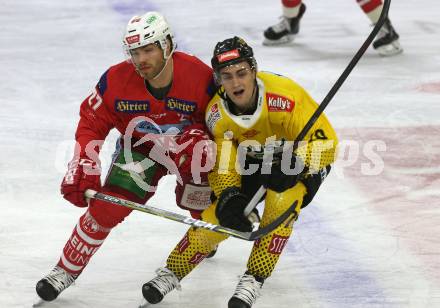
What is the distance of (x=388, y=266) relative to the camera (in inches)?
159

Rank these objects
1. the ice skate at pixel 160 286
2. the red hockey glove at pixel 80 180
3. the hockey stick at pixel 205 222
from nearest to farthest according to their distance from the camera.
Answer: the hockey stick at pixel 205 222 < the red hockey glove at pixel 80 180 < the ice skate at pixel 160 286

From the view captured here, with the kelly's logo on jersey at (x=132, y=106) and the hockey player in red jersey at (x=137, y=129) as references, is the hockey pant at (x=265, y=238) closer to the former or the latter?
the hockey player in red jersey at (x=137, y=129)

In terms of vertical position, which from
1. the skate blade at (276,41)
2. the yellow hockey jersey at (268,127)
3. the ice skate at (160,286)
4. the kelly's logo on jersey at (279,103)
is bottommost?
the skate blade at (276,41)

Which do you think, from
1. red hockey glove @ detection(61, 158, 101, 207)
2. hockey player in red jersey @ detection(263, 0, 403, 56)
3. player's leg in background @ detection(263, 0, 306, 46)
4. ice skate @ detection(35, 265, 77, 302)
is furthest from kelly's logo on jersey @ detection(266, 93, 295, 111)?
player's leg in background @ detection(263, 0, 306, 46)

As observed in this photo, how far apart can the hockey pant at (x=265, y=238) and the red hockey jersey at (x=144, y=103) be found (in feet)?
1.29

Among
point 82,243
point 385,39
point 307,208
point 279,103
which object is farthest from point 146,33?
point 385,39

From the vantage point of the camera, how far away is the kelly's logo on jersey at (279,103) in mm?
3639

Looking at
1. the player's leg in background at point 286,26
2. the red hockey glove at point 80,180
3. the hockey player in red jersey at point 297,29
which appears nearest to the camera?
the red hockey glove at point 80,180

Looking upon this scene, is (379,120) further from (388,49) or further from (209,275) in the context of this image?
(209,275)

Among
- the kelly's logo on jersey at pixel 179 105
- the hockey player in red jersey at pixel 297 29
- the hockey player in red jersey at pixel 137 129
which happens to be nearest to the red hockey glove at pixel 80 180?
the hockey player in red jersey at pixel 137 129

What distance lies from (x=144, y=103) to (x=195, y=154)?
0.29 m

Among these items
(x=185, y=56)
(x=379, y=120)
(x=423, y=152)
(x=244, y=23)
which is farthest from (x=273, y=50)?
(x=185, y=56)

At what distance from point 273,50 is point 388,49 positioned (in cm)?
85

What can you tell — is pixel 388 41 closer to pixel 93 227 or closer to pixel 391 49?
pixel 391 49
